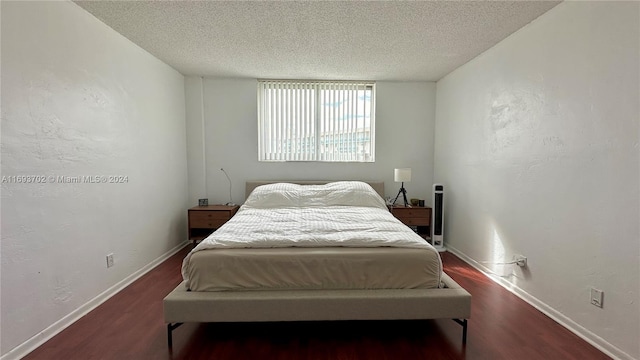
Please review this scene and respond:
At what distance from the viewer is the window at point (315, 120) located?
13.5 ft

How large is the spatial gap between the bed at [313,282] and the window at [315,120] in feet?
7.26

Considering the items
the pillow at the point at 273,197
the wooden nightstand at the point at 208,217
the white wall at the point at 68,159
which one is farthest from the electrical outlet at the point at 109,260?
the pillow at the point at 273,197

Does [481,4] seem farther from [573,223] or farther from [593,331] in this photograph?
[593,331]

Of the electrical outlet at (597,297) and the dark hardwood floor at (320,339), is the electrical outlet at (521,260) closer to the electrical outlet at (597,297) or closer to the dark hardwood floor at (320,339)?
the dark hardwood floor at (320,339)

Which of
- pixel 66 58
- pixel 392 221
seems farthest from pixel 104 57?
pixel 392 221

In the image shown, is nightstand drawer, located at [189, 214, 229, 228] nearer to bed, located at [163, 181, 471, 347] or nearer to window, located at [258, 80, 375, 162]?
window, located at [258, 80, 375, 162]

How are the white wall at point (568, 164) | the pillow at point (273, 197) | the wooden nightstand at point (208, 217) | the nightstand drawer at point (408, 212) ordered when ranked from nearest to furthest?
the white wall at point (568, 164), the pillow at point (273, 197), the wooden nightstand at point (208, 217), the nightstand drawer at point (408, 212)

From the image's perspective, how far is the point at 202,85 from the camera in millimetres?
4008

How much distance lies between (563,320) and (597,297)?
1.13ft

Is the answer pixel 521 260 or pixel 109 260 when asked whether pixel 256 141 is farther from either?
pixel 521 260

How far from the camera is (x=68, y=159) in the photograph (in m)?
2.08

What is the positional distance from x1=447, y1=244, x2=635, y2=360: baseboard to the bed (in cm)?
81

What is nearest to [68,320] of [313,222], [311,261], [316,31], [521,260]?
[311,261]

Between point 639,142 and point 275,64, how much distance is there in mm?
3179
